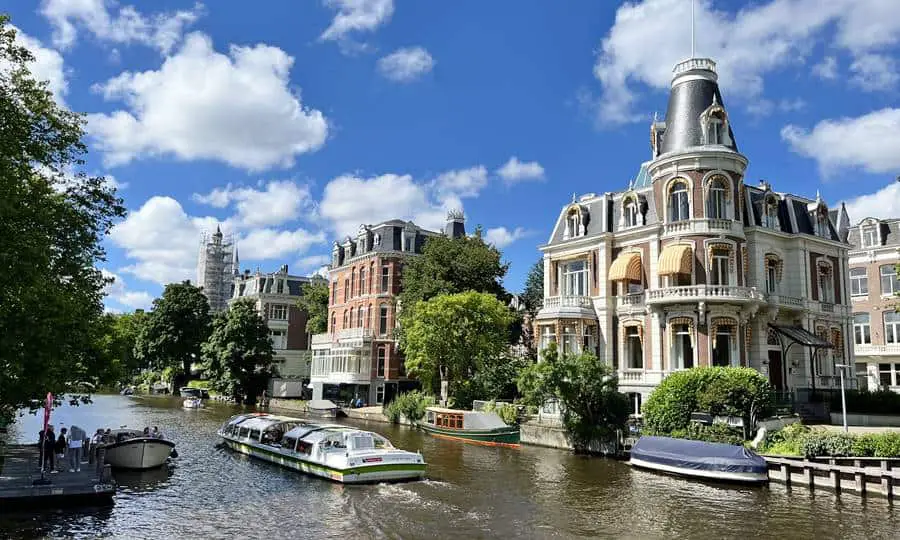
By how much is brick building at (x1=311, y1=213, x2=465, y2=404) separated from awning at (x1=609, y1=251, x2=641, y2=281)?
23.8m

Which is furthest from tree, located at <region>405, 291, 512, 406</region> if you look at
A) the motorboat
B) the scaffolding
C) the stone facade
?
the scaffolding

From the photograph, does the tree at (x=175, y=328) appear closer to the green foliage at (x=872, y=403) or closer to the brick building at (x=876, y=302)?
the brick building at (x=876, y=302)

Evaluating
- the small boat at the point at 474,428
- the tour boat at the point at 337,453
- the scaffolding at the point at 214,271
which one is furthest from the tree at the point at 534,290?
the scaffolding at the point at 214,271

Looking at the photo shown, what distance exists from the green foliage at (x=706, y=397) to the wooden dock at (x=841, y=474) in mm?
3763

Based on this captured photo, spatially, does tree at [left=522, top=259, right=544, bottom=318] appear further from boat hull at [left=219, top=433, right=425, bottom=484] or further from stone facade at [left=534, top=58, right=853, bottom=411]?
boat hull at [left=219, top=433, right=425, bottom=484]

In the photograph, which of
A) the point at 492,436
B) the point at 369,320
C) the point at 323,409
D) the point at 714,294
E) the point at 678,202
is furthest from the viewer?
the point at 369,320

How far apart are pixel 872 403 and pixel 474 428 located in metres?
21.8

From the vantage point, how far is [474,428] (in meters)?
39.5

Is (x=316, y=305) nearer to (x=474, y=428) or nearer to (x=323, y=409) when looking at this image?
(x=323, y=409)

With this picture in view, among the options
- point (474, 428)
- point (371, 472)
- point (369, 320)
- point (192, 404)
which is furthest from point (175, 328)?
point (371, 472)

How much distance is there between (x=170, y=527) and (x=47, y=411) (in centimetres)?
704

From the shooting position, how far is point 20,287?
1969 cm

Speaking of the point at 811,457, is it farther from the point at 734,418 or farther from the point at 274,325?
the point at 274,325

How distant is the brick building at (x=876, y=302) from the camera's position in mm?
48906
